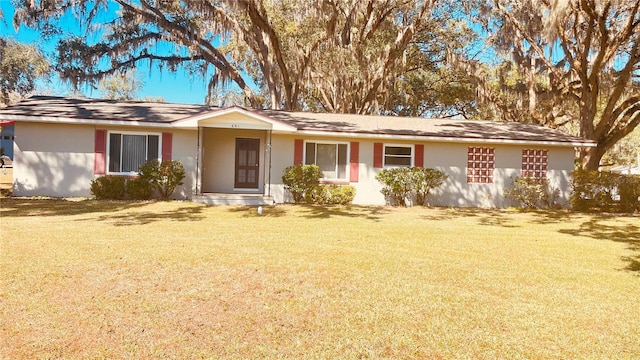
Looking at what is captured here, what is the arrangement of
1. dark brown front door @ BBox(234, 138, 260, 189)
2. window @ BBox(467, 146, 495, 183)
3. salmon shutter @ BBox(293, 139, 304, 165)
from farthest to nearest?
1. dark brown front door @ BBox(234, 138, 260, 189)
2. window @ BBox(467, 146, 495, 183)
3. salmon shutter @ BBox(293, 139, 304, 165)

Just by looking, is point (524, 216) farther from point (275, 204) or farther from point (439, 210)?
point (275, 204)

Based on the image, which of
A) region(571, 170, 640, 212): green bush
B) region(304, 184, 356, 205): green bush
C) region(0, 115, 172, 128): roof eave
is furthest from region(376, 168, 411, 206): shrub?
region(0, 115, 172, 128): roof eave

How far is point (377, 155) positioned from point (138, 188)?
8.37 metres

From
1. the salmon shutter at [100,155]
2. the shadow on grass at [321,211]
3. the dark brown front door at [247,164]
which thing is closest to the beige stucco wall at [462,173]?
the shadow on grass at [321,211]

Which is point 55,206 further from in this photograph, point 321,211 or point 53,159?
point 321,211

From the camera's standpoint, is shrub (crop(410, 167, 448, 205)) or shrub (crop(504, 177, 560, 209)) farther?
shrub (crop(504, 177, 560, 209))

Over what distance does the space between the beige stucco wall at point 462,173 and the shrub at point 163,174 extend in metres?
3.55

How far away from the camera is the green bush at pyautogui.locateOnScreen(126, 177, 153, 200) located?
12945 mm

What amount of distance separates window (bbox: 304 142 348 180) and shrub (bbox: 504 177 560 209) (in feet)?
20.9

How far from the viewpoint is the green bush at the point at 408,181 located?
→ 14.0 metres

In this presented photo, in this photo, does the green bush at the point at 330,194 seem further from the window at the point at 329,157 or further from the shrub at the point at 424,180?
the shrub at the point at 424,180

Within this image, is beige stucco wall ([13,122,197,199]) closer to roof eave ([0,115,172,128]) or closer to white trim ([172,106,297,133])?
roof eave ([0,115,172,128])

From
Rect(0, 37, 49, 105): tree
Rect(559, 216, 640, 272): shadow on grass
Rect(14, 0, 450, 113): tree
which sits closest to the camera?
Rect(559, 216, 640, 272): shadow on grass

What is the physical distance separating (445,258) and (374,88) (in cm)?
1511
